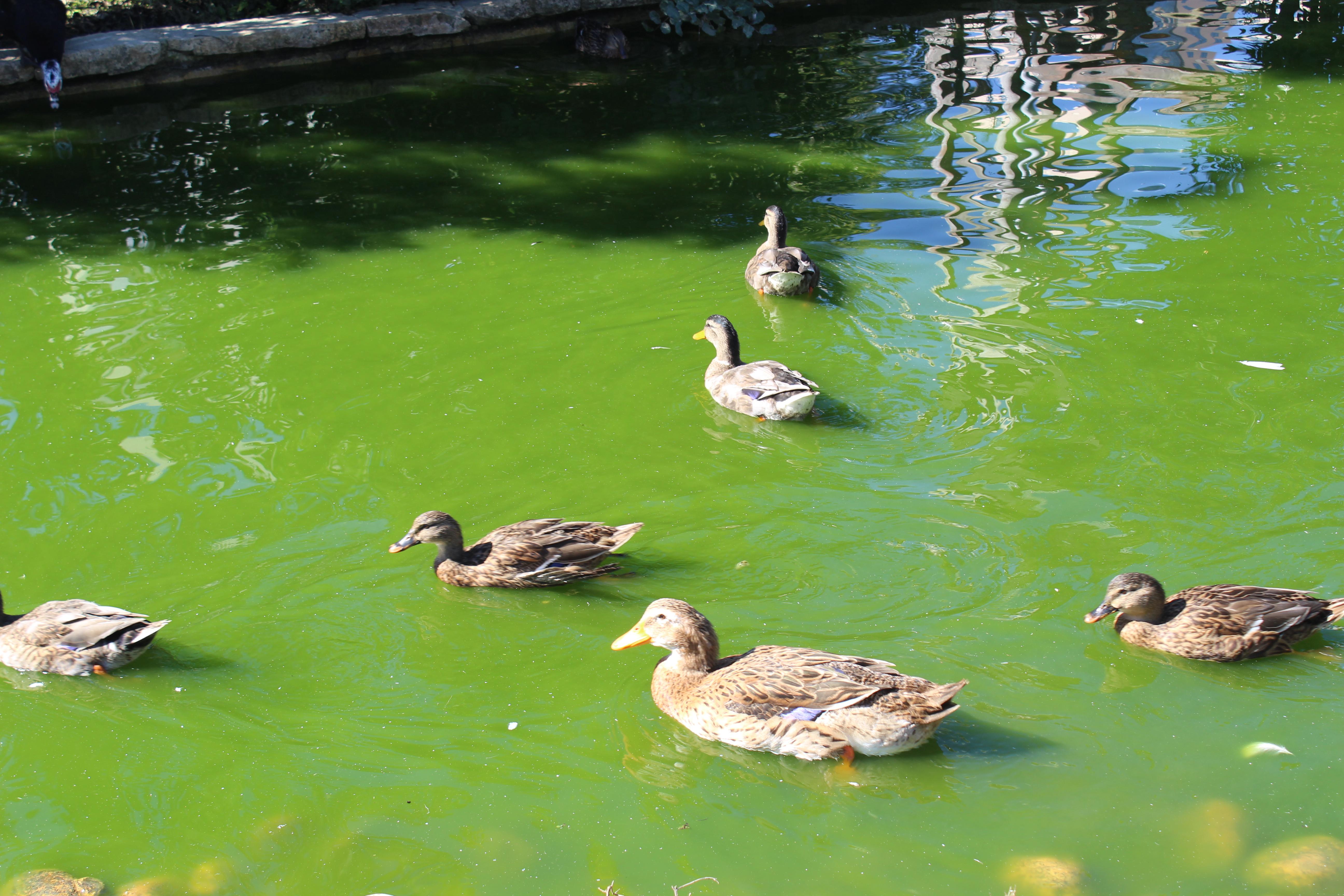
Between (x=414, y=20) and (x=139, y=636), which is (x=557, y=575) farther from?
(x=414, y=20)

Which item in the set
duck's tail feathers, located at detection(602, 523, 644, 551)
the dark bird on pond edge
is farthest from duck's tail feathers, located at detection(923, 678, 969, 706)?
the dark bird on pond edge

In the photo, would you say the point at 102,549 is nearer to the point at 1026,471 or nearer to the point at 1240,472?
the point at 1026,471

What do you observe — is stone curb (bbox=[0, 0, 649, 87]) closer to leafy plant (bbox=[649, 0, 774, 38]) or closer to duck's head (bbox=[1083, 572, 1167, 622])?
leafy plant (bbox=[649, 0, 774, 38])

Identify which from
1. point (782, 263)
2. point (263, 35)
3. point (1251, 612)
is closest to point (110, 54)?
point (263, 35)

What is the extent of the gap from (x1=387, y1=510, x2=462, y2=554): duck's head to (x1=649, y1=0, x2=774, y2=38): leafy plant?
11.8 m

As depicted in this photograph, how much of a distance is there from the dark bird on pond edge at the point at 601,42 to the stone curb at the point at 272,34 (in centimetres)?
111

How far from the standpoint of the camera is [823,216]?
1069 cm

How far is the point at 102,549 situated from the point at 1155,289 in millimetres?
7642

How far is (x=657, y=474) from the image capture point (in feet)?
23.1

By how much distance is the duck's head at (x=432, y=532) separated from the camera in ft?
20.0

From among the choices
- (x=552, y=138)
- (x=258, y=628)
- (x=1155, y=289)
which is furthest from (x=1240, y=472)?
(x=552, y=138)

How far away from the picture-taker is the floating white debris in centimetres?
471

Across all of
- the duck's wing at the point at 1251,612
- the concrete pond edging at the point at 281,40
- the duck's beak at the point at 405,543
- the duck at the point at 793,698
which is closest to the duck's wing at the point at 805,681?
the duck at the point at 793,698

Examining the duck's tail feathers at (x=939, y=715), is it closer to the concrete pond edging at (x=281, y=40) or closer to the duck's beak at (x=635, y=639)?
the duck's beak at (x=635, y=639)
